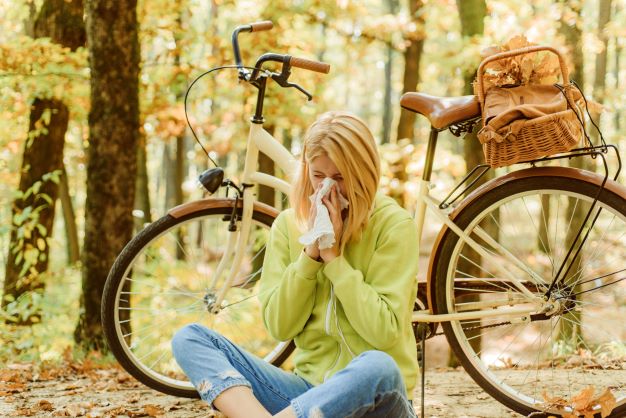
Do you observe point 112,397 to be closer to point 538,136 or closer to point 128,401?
point 128,401

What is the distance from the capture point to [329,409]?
203 centimetres

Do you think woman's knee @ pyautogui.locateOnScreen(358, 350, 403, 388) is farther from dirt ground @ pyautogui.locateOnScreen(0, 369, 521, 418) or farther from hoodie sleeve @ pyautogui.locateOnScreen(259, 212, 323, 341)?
dirt ground @ pyautogui.locateOnScreen(0, 369, 521, 418)

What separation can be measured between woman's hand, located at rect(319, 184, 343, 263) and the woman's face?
0.11 feet

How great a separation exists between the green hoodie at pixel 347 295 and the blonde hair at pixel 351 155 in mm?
88

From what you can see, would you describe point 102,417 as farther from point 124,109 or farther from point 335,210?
point 124,109

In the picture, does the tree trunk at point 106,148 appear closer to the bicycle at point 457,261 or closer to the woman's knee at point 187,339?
the bicycle at point 457,261

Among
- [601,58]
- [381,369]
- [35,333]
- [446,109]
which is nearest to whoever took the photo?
[381,369]

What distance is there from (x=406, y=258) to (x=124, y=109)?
2.69 metres

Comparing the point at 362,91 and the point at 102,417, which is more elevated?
the point at 362,91

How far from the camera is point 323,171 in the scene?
7.35ft

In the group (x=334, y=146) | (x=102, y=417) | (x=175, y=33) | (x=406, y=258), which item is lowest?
(x=102, y=417)

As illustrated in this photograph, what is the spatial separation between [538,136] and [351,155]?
831 mm

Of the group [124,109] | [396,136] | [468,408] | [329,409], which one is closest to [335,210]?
[329,409]

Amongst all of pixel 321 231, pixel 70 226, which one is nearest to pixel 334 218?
pixel 321 231
